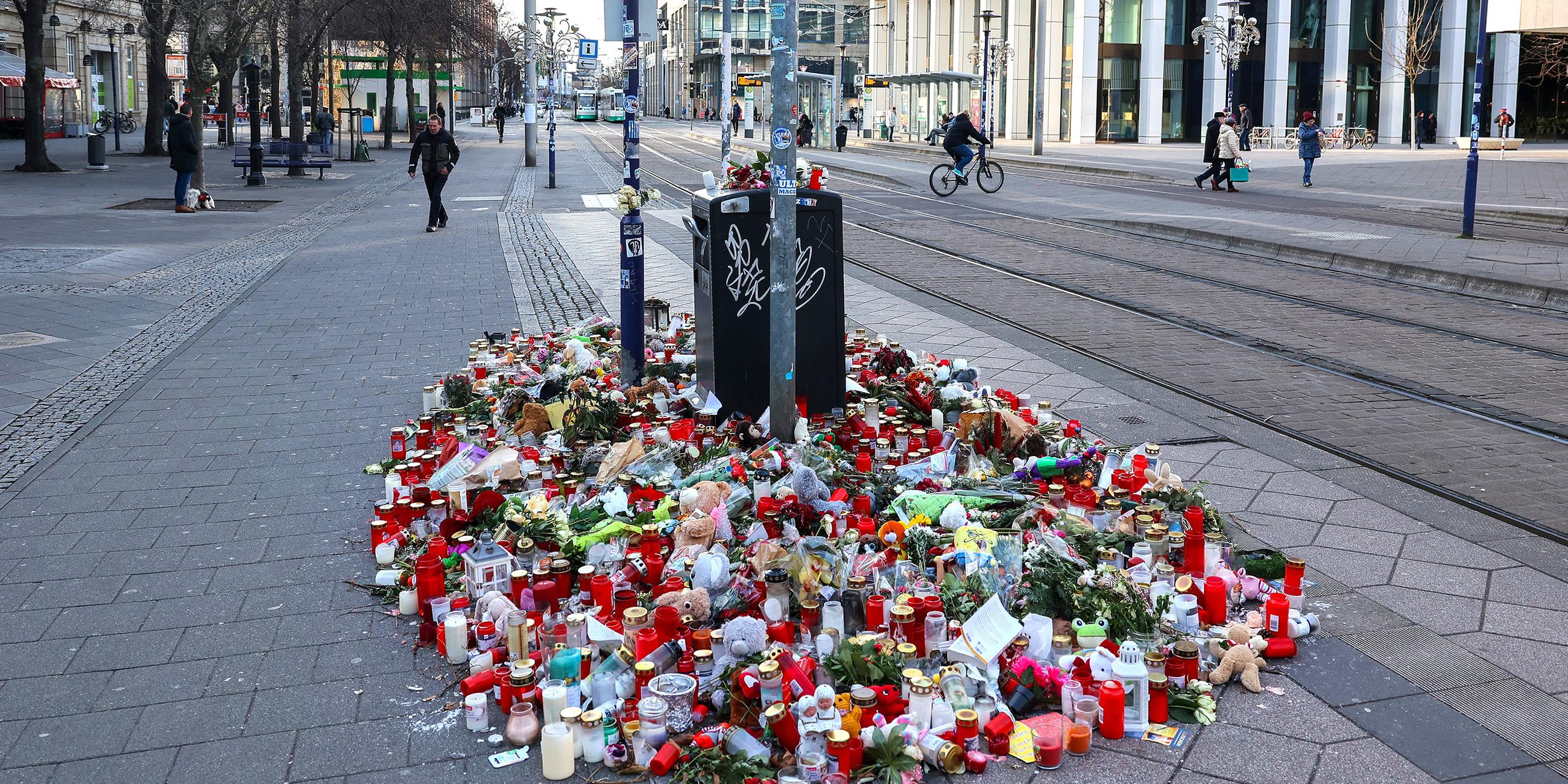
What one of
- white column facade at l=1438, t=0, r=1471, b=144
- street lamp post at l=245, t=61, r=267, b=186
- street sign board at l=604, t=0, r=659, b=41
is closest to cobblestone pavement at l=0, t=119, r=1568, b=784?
street sign board at l=604, t=0, r=659, b=41

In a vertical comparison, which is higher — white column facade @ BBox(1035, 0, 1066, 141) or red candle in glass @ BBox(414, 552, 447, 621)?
white column facade @ BBox(1035, 0, 1066, 141)

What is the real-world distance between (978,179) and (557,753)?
24.4m

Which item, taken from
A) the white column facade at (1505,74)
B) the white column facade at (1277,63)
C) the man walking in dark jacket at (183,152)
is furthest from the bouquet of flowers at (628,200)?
the white column facade at (1277,63)

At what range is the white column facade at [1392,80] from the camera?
51750 mm

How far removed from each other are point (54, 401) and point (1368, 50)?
58.0 metres

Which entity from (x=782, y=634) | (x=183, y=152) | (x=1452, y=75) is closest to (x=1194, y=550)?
(x=782, y=634)

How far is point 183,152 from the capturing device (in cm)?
2033

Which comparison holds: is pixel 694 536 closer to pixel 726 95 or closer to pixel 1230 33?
pixel 726 95

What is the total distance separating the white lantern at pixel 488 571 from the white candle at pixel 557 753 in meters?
1.06

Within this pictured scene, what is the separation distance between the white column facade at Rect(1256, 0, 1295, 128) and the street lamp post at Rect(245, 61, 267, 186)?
3972 centimetres

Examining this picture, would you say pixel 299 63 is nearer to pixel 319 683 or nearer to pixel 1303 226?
pixel 1303 226

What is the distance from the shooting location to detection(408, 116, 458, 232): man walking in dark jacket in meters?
17.7

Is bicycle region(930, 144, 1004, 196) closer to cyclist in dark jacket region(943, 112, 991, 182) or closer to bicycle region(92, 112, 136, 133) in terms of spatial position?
cyclist in dark jacket region(943, 112, 991, 182)

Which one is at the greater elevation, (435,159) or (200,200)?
(435,159)
